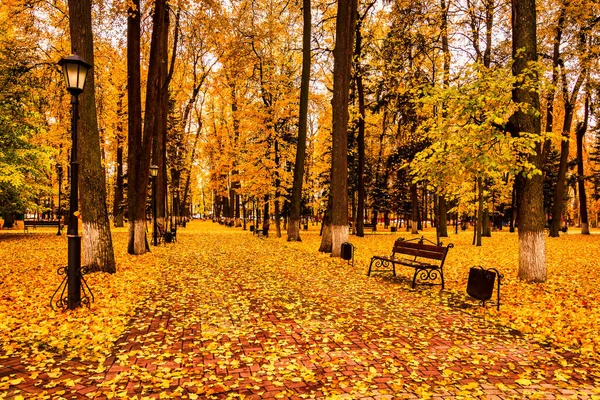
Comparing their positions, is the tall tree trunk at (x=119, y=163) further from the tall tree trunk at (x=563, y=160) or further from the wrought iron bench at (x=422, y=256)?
the tall tree trunk at (x=563, y=160)

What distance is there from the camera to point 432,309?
7.14m

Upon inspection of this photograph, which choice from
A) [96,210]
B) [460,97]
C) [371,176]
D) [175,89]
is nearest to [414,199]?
[371,176]

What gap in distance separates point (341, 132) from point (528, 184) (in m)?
6.58

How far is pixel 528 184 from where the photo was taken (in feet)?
30.0

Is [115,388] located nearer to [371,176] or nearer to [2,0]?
Result: [2,0]

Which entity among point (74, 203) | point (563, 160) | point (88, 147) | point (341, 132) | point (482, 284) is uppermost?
point (563, 160)

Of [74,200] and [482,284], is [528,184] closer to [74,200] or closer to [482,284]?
[482,284]

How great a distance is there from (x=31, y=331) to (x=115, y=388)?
2.64m

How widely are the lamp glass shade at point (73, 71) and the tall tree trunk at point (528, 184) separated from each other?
9.01 metres

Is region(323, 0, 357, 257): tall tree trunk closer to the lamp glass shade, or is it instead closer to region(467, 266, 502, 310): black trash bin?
region(467, 266, 502, 310): black trash bin

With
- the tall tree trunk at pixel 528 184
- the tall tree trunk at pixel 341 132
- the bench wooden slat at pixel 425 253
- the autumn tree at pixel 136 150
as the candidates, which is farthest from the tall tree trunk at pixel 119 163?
the tall tree trunk at pixel 528 184

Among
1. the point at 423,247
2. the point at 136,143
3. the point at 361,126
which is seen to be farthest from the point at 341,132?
the point at 361,126

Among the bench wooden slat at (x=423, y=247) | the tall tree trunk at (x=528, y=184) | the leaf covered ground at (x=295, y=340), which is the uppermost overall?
the tall tree trunk at (x=528, y=184)

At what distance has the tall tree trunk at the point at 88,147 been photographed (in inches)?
348
